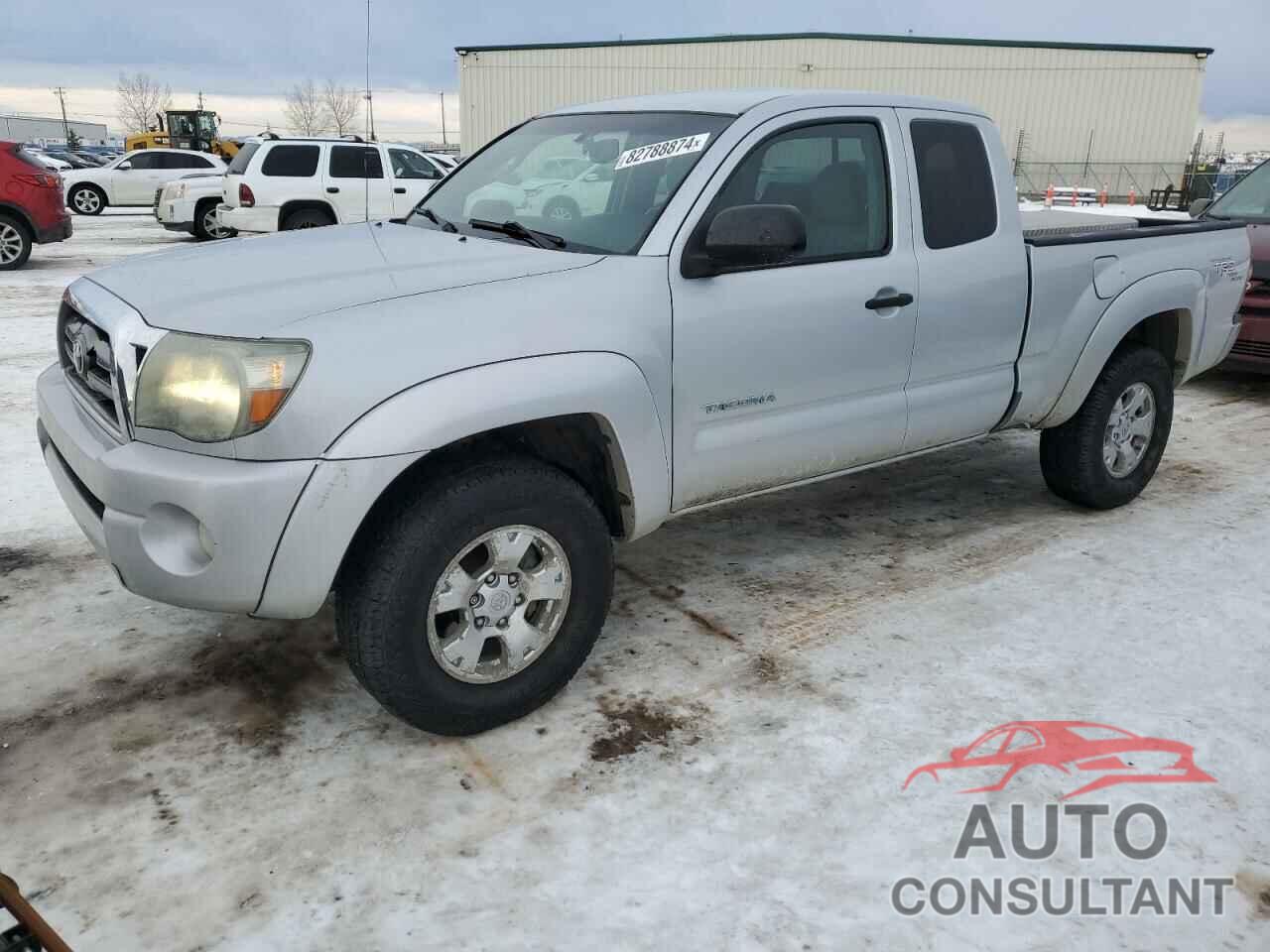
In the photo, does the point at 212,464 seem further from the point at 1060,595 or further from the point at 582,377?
the point at 1060,595

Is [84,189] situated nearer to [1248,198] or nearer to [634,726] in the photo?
[1248,198]

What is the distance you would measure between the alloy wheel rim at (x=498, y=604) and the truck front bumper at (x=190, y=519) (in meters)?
0.47

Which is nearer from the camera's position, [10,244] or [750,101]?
[750,101]

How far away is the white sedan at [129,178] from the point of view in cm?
2140

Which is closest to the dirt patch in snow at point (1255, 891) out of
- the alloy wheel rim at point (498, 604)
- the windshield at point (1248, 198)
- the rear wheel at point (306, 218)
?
the alloy wheel rim at point (498, 604)

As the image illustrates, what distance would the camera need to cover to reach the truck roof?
3547 mm

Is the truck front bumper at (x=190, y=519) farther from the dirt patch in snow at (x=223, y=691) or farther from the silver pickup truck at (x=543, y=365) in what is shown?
the dirt patch in snow at (x=223, y=691)

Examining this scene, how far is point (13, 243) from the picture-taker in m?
13.0

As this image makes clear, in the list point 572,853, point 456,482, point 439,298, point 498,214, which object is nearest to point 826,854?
point 572,853

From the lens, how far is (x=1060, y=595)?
4.04 metres

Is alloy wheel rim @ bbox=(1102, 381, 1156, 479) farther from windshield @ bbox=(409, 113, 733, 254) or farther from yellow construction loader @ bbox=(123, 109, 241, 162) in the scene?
yellow construction loader @ bbox=(123, 109, 241, 162)

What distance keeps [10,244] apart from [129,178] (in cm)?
995

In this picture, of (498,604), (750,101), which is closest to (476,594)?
(498,604)

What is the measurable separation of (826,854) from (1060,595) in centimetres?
198
